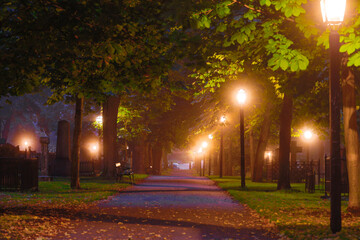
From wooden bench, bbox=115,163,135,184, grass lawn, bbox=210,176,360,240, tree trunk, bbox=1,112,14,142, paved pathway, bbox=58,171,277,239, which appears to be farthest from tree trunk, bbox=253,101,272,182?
tree trunk, bbox=1,112,14,142

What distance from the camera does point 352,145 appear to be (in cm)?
1265

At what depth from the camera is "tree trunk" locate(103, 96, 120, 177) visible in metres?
31.0

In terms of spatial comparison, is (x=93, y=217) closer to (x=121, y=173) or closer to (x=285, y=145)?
(x=285, y=145)

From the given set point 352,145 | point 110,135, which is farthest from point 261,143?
point 352,145

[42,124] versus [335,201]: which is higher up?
[42,124]

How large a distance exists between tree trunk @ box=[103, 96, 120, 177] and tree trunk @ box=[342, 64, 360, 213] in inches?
804

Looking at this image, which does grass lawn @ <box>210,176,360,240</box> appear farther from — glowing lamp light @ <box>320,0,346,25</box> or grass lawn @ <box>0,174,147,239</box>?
grass lawn @ <box>0,174,147,239</box>

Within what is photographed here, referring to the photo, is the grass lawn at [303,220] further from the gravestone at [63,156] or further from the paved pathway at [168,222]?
the gravestone at [63,156]

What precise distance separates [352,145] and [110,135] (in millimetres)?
21149

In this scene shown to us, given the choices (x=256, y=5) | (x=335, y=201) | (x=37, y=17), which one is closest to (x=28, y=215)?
(x=37, y=17)

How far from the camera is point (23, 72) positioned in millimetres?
9953

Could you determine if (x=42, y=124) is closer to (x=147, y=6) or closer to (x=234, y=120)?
(x=234, y=120)

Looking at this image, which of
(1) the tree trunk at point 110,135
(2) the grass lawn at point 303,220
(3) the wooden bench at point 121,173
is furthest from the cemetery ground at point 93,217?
(1) the tree trunk at point 110,135

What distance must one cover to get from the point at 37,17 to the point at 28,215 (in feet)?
16.0
